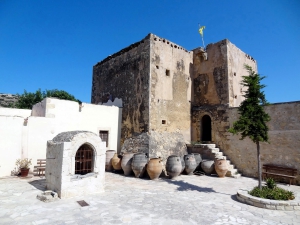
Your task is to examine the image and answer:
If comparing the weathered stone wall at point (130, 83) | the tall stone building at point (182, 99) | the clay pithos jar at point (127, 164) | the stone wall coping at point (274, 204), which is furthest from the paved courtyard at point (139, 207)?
the weathered stone wall at point (130, 83)

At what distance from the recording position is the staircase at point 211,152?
10521 millimetres

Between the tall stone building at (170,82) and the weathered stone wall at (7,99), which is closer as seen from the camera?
the tall stone building at (170,82)

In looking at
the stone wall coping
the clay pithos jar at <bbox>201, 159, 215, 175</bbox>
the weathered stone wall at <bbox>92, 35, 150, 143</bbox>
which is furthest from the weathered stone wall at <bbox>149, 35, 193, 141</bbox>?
the stone wall coping

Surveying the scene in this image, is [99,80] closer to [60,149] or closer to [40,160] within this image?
[40,160]

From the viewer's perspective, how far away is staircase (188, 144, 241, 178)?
414 inches

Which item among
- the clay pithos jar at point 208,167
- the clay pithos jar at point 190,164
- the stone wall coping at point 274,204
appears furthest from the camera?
the clay pithos jar at point 208,167

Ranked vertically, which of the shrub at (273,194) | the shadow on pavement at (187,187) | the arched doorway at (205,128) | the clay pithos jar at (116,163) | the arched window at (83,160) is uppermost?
the arched doorway at (205,128)

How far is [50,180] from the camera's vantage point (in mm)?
6812

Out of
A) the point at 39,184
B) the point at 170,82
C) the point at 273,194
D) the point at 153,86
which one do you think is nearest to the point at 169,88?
the point at 170,82

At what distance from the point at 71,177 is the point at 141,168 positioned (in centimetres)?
386

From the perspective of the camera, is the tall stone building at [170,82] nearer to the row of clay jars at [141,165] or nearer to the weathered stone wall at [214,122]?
the weathered stone wall at [214,122]

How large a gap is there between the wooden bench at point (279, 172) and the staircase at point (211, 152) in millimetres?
1300

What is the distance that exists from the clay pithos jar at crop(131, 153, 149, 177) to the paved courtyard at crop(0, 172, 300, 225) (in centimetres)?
150

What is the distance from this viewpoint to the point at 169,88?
12.4m
